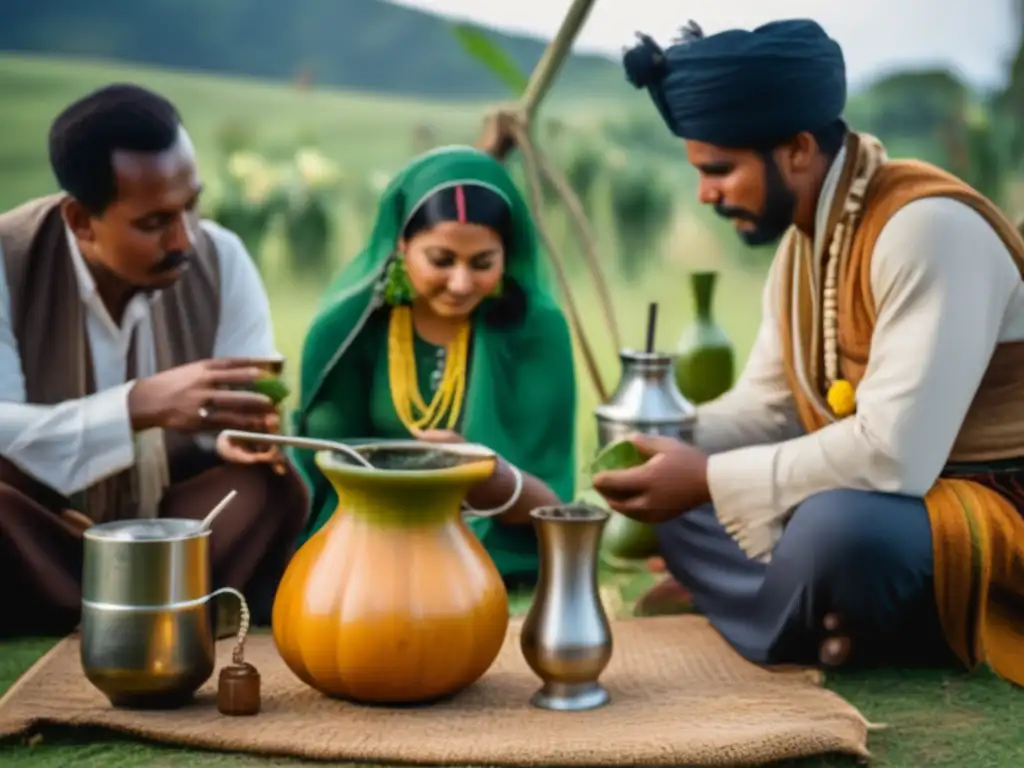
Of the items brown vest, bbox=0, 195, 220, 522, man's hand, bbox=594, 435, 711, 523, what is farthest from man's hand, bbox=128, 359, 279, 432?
man's hand, bbox=594, 435, 711, 523

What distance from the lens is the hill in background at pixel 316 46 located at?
6.76m

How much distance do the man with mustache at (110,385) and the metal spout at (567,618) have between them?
104 centimetres

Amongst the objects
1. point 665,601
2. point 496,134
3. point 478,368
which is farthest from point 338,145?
point 665,601

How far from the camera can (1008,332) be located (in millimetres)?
3773

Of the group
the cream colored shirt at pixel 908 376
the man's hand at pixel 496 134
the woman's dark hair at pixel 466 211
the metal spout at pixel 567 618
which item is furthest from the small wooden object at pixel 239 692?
the man's hand at pixel 496 134

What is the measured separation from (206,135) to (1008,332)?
3.99m

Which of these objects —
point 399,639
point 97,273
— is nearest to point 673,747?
point 399,639

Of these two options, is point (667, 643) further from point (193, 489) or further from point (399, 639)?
point (193, 489)

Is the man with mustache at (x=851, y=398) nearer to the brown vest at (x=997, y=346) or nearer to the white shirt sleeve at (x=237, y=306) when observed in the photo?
the brown vest at (x=997, y=346)

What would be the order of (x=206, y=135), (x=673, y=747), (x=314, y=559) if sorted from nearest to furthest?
(x=673, y=747) → (x=314, y=559) → (x=206, y=135)

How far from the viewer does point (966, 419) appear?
3.81m

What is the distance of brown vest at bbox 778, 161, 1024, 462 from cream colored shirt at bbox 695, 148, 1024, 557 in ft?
0.12

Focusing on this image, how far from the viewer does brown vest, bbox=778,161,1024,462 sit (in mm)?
3746

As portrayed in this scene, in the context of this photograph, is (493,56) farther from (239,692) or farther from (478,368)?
(239,692)
